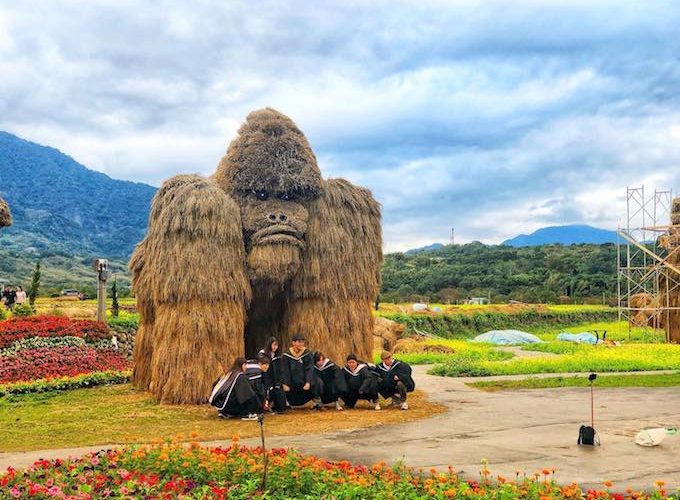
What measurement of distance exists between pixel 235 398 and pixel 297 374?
1.40 meters

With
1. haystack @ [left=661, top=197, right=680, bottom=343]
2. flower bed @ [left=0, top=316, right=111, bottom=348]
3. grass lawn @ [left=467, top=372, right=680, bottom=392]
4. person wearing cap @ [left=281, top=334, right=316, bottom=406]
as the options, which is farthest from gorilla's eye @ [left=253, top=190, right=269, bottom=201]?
haystack @ [left=661, top=197, right=680, bottom=343]

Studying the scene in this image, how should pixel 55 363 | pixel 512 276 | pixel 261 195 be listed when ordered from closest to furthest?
pixel 261 195, pixel 55 363, pixel 512 276

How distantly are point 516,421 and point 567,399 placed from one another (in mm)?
3020

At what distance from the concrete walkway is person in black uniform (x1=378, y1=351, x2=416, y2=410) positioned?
0.82 meters

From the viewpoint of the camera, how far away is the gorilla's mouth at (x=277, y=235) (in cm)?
1335

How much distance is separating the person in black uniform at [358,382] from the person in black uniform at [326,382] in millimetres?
118

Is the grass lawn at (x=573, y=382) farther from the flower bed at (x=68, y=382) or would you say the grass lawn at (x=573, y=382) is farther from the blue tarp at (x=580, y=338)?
the blue tarp at (x=580, y=338)

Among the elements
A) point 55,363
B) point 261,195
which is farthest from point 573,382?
point 55,363

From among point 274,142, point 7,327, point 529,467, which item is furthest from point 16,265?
point 529,467

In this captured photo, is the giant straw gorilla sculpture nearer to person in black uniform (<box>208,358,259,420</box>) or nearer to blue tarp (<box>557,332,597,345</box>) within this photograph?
person in black uniform (<box>208,358,259,420</box>)

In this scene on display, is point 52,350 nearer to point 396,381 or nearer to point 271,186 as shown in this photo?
point 271,186

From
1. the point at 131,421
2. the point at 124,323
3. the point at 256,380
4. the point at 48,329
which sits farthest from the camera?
the point at 124,323

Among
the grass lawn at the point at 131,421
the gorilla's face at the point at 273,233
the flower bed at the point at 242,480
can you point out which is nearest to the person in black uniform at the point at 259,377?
Answer: the grass lawn at the point at 131,421

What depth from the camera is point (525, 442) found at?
913 centimetres
